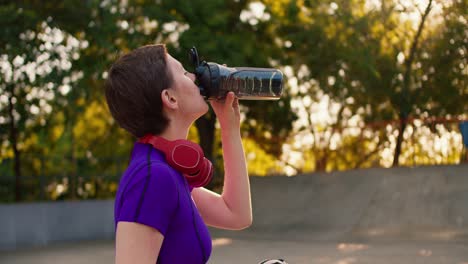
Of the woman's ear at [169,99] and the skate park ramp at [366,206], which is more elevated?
the woman's ear at [169,99]

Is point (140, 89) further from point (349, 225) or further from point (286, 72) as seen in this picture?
point (286, 72)

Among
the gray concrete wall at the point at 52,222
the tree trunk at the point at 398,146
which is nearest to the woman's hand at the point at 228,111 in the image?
the tree trunk at the point at 398,146

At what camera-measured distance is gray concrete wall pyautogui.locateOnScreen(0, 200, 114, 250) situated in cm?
1479

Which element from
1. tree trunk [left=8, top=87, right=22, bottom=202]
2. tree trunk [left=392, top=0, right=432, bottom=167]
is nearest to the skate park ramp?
tree trunk [left=392, top=0, right=432, bottom=167]

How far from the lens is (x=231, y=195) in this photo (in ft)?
7.16

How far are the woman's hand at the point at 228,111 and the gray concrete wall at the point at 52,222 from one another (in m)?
13.4

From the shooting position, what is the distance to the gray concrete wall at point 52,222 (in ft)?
48.5

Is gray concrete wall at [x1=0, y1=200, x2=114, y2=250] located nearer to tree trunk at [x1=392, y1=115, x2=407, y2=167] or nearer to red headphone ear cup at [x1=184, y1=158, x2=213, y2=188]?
tree trunk at [x1=392, y1=115, x2=407, y2=167]

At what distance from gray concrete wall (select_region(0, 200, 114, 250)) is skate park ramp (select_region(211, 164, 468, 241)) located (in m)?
2.74

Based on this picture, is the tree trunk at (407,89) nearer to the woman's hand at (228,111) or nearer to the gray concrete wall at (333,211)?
the gray concrete wall at (333,211)

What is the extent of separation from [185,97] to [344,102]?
13.6 metres

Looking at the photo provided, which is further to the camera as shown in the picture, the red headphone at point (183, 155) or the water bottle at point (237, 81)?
the water bottle at point (237, 81)

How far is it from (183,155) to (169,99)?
17cm

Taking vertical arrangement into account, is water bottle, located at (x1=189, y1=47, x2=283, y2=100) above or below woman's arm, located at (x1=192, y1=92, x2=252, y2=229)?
above
